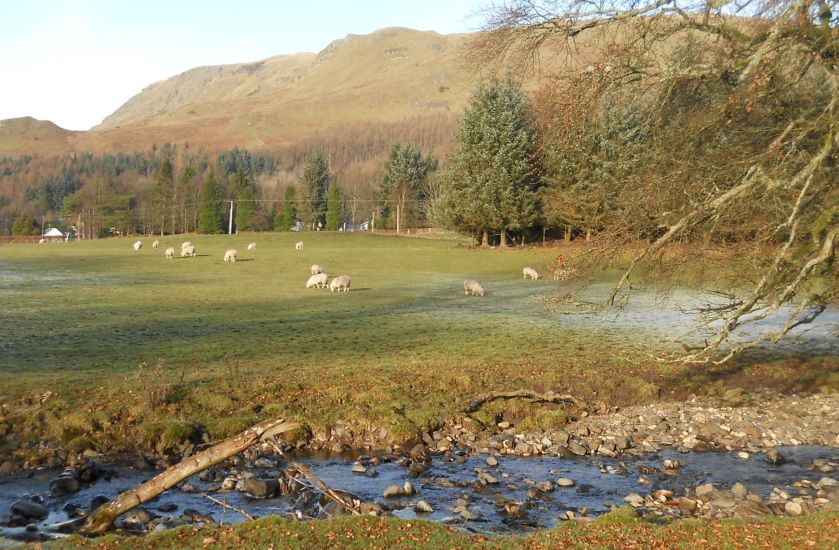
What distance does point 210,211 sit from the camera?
407 ft

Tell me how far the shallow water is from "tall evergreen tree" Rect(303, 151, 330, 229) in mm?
125071

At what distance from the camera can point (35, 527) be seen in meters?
10.2

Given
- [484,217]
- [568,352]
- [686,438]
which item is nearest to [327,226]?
[484,217]

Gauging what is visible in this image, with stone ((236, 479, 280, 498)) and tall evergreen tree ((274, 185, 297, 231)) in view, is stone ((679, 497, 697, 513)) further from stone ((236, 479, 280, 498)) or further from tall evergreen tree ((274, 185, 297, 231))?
tall evergreen tree ((274, 185, 297, 231))

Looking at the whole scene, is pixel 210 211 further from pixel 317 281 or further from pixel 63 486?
pixel 63 486

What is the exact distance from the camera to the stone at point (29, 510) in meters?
11.4

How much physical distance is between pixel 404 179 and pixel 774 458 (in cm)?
10869

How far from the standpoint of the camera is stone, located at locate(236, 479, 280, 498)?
1272cm

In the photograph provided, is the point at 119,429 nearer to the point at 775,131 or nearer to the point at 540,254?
the point at 775,131

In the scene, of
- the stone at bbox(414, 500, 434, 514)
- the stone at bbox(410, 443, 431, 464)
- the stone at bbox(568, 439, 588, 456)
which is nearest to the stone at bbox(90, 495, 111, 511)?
the stone at bbox(414, 500, 434, 514)

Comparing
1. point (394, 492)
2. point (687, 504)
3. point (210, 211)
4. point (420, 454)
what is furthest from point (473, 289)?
point (210, 211)

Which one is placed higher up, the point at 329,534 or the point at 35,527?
the point at 329,534

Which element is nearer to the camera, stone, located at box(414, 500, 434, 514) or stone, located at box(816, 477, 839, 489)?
stone, located at box(414, 500, 434, 514)

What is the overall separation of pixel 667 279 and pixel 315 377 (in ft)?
32.1
